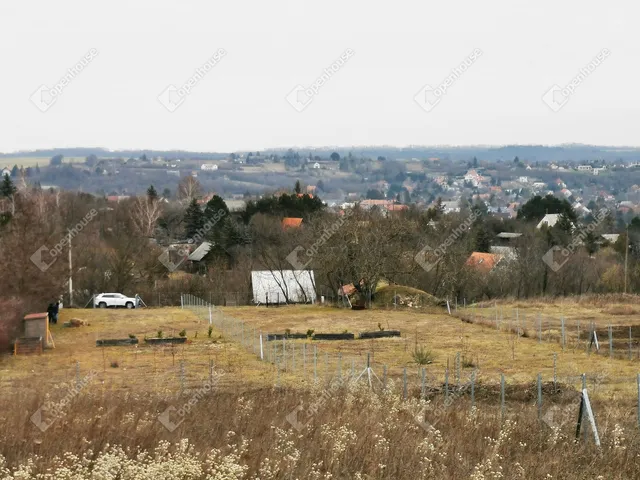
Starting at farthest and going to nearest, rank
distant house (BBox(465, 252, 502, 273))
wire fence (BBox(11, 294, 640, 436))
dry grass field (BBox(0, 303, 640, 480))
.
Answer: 1. distant house (BBox(465, 252, 502, 273))
2. wire fence (BBox(11, 294, 640, 436))
3. dry grass field (BBox(0, 303, 640, 480))

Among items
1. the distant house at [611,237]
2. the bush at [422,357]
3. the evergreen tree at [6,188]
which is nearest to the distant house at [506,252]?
the distant house at [611,237]

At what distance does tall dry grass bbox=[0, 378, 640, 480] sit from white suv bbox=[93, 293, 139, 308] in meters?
36.3

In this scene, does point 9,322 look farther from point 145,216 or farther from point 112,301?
point 145,216

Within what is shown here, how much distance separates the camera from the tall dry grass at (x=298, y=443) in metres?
10.0

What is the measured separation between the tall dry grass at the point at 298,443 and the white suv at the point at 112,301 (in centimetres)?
3634

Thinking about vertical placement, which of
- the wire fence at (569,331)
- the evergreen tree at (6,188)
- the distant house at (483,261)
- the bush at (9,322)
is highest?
the evergreen tree at (6,188)

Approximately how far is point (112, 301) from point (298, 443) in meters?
40.9

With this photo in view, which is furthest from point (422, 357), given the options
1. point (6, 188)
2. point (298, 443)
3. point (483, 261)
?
point (6, 188)

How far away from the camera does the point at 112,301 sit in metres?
50.4

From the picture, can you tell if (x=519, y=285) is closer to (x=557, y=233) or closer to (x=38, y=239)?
(x=557, y=233)

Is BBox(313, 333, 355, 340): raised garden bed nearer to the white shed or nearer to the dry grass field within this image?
the dry grass field

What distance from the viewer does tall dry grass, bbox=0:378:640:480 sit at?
1002 cm

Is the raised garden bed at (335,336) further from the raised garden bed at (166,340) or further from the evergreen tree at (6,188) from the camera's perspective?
the evergreen tree at (6,188)

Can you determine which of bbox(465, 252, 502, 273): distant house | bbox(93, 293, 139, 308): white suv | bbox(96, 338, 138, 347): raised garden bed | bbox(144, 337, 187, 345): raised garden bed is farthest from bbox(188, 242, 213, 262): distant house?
bbox(144, 337, 187, 345): raised garden bed
